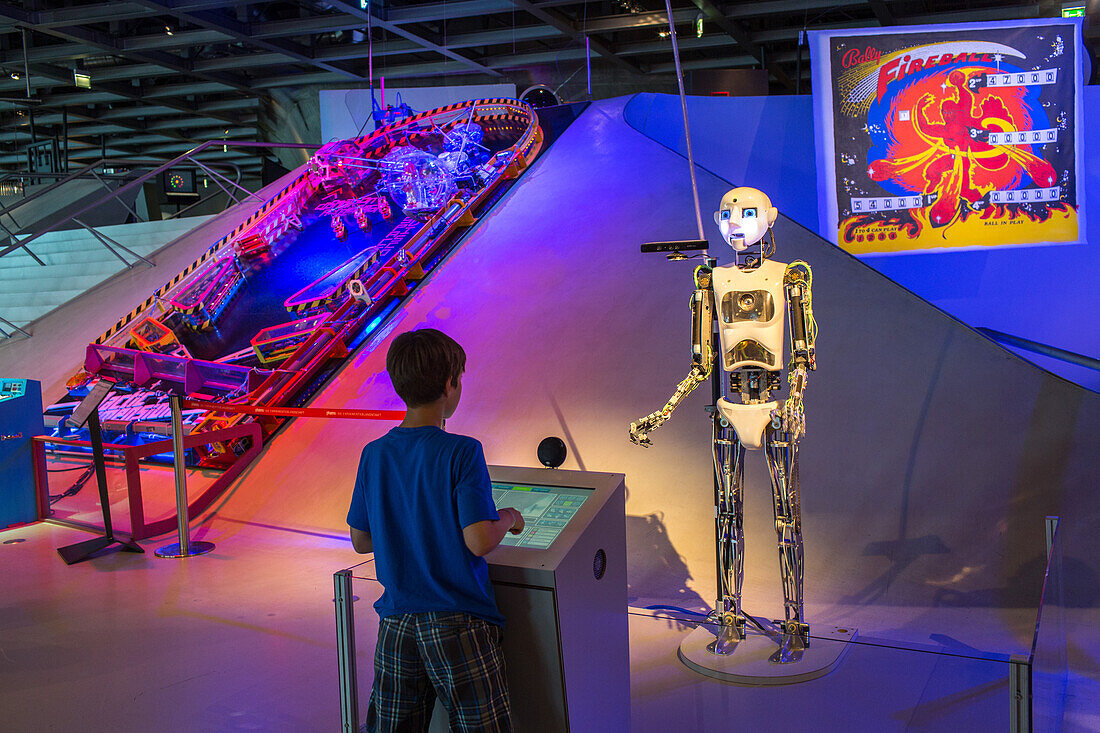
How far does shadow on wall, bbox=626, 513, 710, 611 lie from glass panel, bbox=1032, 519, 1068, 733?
60.0 inches

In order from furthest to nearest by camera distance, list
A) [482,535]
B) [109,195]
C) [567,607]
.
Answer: [109,195], [567,607], [482,535]

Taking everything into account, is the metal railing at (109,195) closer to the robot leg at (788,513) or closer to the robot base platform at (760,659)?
the robot leg at (788,513)

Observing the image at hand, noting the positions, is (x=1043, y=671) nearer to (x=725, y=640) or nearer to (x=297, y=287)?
(x=725, y=640)

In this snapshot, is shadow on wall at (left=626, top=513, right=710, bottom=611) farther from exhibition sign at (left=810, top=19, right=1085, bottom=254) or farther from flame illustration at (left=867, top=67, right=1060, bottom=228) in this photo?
flame illustration at (left=867, top=67, right=1060, bottom=228)

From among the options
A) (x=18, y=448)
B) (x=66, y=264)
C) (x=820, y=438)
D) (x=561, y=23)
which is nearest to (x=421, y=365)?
(x=820, y=438)

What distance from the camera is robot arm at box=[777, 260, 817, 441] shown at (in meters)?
2.99

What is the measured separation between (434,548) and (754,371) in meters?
1.67

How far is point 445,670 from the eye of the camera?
1.77 m

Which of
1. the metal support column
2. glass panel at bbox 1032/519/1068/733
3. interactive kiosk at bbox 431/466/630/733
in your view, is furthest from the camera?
interactive kiosk at bbox 431/466/630/733

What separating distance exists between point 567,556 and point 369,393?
12.3 ft

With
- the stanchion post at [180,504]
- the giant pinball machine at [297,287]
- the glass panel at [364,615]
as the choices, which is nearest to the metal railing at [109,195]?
the giant pinball machine at [297,287]

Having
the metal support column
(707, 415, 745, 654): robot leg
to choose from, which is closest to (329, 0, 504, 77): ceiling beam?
(707, 415, 745, 654): robot leg

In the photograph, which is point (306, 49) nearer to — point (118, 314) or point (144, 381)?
point (118, 314)

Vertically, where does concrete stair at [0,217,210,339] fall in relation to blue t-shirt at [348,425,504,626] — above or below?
above
